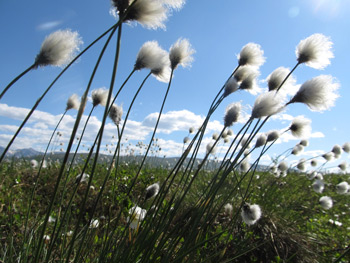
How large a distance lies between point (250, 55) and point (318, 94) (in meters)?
0.52

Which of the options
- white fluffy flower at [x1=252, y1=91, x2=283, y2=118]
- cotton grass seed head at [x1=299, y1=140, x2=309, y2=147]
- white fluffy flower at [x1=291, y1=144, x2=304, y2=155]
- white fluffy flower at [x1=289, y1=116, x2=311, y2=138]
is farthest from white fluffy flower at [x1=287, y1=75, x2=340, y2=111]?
cotton grass seed head at [x1=299, y1=140, x2=309, y2=147]

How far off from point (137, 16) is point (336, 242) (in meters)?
3.26

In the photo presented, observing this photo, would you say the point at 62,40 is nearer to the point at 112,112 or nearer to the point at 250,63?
the point at 112,112

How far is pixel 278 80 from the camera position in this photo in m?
1.82

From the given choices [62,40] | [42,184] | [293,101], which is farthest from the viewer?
[42,184]

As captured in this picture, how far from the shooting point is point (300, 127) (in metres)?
2.22

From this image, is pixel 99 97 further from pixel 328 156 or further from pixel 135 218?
pixel 328 156

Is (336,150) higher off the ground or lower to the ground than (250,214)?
higher

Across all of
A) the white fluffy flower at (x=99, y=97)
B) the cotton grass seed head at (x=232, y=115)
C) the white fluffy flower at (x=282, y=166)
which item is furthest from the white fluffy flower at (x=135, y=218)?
the white fluffy flower at (x=282, y=166)

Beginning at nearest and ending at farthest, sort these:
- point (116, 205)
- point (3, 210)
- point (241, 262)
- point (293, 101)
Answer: point (293, 101) → point (241, 262) → point (3, 210) → point (116, 205)

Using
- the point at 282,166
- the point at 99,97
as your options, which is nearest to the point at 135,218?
the point at 99,97

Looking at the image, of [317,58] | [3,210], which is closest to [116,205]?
[3,210]

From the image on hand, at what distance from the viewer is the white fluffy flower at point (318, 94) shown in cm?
156

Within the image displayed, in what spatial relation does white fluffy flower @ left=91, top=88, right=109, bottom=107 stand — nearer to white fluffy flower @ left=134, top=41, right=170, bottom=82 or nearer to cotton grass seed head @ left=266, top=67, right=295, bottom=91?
white fluffy flower @ left=134, top=41, right=170, bottom=82
